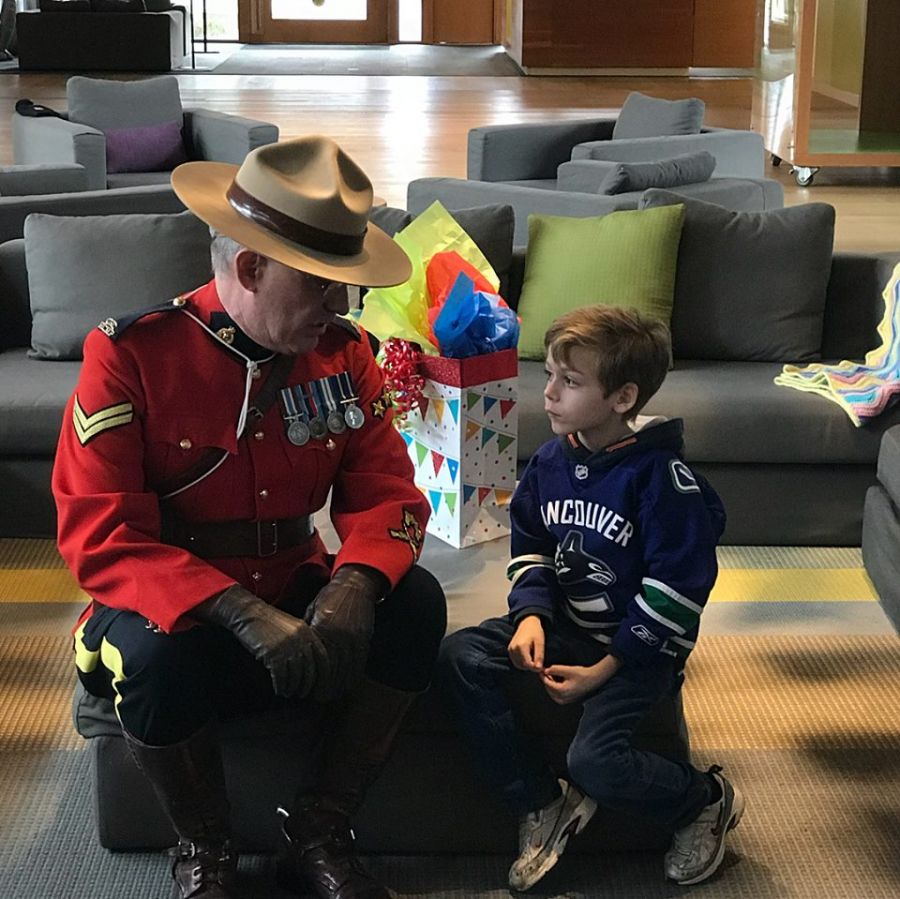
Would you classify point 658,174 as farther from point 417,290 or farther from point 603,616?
point 603,616

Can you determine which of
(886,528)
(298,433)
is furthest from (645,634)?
(886,528)

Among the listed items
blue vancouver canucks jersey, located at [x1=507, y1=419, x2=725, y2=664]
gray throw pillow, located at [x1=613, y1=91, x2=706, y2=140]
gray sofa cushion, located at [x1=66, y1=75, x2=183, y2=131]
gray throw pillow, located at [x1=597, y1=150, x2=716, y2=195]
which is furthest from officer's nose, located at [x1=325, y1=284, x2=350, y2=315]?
gray sofa cushion, located at [x1=66, y1=75, x2=183, y2=131]

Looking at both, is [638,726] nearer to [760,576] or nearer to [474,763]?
[474,763]

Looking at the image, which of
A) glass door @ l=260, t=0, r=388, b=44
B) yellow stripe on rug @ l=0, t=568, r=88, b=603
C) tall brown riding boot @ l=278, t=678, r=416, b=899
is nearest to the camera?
tall brown riding boot @ l=278, t=678, r=416, b=899

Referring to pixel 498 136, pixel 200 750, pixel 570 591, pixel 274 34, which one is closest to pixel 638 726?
pixel 570 591

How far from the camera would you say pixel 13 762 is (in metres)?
2.51

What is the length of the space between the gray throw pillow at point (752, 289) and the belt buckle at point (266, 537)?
199 cm

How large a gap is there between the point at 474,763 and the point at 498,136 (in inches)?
184

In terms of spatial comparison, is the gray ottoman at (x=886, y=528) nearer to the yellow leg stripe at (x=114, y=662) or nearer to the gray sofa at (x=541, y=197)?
the gray sofa at (x=541, y=197)

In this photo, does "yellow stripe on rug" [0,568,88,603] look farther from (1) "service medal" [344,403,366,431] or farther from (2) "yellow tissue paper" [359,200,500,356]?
(1) "service medal" [344,403,366,431]

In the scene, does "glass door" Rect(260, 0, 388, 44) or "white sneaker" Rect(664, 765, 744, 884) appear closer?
"white sneaker" Rect(664, 765, 744, 884)

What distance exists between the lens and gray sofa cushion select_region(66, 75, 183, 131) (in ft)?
22.7

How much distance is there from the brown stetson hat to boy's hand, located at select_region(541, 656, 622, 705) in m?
0.61

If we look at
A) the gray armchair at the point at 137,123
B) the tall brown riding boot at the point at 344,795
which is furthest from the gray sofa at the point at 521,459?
the gray armchair at the point at 137,123
